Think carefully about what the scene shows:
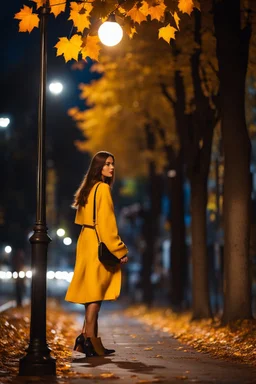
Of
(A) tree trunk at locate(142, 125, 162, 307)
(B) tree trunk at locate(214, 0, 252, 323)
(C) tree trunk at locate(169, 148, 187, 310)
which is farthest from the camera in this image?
(A) tree trunk at locate(142, 125, 162, 307)

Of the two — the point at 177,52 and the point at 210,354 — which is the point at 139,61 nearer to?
the point at 177,52

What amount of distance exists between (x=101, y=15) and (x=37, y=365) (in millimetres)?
4325

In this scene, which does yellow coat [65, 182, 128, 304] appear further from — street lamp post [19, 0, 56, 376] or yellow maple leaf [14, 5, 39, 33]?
yellow maple leaf [14, 5, 39, 33]

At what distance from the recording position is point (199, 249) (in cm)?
2123

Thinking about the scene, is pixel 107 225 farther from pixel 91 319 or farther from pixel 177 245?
pixel 177 245

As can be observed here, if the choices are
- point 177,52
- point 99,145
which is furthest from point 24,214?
point 177,52

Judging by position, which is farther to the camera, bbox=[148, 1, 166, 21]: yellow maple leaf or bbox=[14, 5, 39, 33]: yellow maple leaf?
bbox=[148, 1, 166, 21]: yellow maple leaf

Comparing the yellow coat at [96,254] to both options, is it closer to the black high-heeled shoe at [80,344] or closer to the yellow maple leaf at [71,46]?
the black high-heeled shoe at [80,344]

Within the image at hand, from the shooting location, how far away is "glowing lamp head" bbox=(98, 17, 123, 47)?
1107 centimetres

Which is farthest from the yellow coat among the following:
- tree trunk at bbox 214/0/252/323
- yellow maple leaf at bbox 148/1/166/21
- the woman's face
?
tree trunk at bbox 214/0/252/323

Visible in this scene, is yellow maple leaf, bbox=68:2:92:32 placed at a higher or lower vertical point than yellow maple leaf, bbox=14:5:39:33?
higher

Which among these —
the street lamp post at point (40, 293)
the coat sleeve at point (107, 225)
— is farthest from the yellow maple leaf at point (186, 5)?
the coat sleeve at point (107, 225)

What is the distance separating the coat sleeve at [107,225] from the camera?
10.9 m

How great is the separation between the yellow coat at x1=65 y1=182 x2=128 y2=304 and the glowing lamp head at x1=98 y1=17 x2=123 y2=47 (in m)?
1.68
